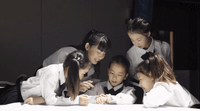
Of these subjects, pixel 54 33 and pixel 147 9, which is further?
pixel 147 9

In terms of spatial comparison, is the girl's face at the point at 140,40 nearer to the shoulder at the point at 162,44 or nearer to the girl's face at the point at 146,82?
the shoulder at the point at 162,44

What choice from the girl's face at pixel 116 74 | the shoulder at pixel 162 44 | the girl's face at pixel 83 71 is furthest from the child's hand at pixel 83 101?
the shoulder at pixel 162 44

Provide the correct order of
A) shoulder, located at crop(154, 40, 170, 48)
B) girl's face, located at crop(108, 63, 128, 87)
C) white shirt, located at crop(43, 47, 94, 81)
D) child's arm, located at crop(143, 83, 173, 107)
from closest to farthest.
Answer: child's arm, located at crop(143, 83, 173, 107) < white shirt, located at crop(43, 47, 94, 81) < girl's face, located at crop(108, 63, 128, 87) < shoulder, located at crop(154, 40, 170, 48)

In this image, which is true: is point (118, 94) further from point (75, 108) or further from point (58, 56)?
point (58, 56)

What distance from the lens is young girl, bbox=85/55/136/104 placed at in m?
2.55

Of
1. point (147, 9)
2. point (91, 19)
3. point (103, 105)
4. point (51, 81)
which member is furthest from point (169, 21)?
point (51, 81)

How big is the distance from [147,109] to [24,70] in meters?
1.32

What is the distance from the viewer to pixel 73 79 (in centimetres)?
239

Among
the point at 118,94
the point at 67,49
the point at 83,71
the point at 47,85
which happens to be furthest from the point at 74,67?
the point at 118,94

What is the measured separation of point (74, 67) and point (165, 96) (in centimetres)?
97

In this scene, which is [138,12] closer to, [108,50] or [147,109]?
[108,50]

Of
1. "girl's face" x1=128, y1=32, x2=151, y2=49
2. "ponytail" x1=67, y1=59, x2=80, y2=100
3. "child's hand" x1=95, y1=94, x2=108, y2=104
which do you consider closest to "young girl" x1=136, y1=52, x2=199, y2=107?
"girl's face" x1=128, y1=32, x2=151, y2=49

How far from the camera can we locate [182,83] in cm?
278

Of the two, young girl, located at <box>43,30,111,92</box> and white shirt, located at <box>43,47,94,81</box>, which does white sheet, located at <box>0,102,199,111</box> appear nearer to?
young girl, located at <box>43,30,111,92</box>
